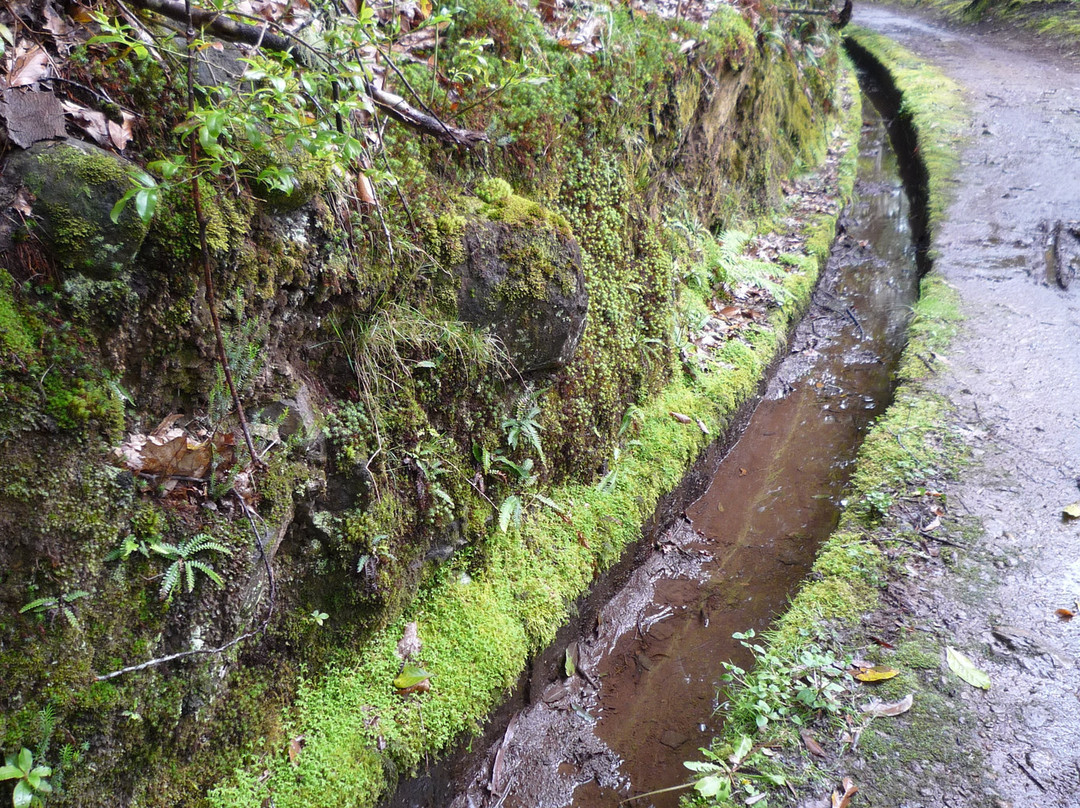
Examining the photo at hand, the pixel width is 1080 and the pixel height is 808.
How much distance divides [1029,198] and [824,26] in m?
6.21

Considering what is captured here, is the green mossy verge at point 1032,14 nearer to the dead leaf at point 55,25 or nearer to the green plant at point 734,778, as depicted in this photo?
the green plant at point 734,778

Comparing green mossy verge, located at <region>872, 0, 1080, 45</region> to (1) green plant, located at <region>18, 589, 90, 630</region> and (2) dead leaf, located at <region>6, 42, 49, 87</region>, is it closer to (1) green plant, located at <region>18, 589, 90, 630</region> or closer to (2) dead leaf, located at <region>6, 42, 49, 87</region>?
(2) dead leaf, located at <region>6, 42, 49, 87</region>

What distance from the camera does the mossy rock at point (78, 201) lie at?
205cm

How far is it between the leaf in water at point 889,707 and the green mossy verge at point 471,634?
1659mm

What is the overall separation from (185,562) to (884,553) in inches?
164

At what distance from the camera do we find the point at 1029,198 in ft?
28.9

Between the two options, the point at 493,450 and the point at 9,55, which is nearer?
the point at 9,55

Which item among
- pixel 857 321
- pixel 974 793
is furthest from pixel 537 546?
pixel 857 321

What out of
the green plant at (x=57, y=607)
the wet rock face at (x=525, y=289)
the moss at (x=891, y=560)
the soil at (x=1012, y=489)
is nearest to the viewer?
the green plant at (x=57, y=607)

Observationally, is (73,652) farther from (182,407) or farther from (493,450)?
(493,450)

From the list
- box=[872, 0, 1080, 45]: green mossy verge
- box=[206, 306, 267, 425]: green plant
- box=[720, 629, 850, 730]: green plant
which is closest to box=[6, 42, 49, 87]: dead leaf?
box=[206, 306, 267, 425]: green plant

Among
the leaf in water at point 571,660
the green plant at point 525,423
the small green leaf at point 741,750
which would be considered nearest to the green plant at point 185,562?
the green plant at point 525,423

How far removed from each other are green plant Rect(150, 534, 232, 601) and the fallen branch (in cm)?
190

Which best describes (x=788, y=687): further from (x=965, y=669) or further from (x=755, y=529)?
(x=755, y=529)
